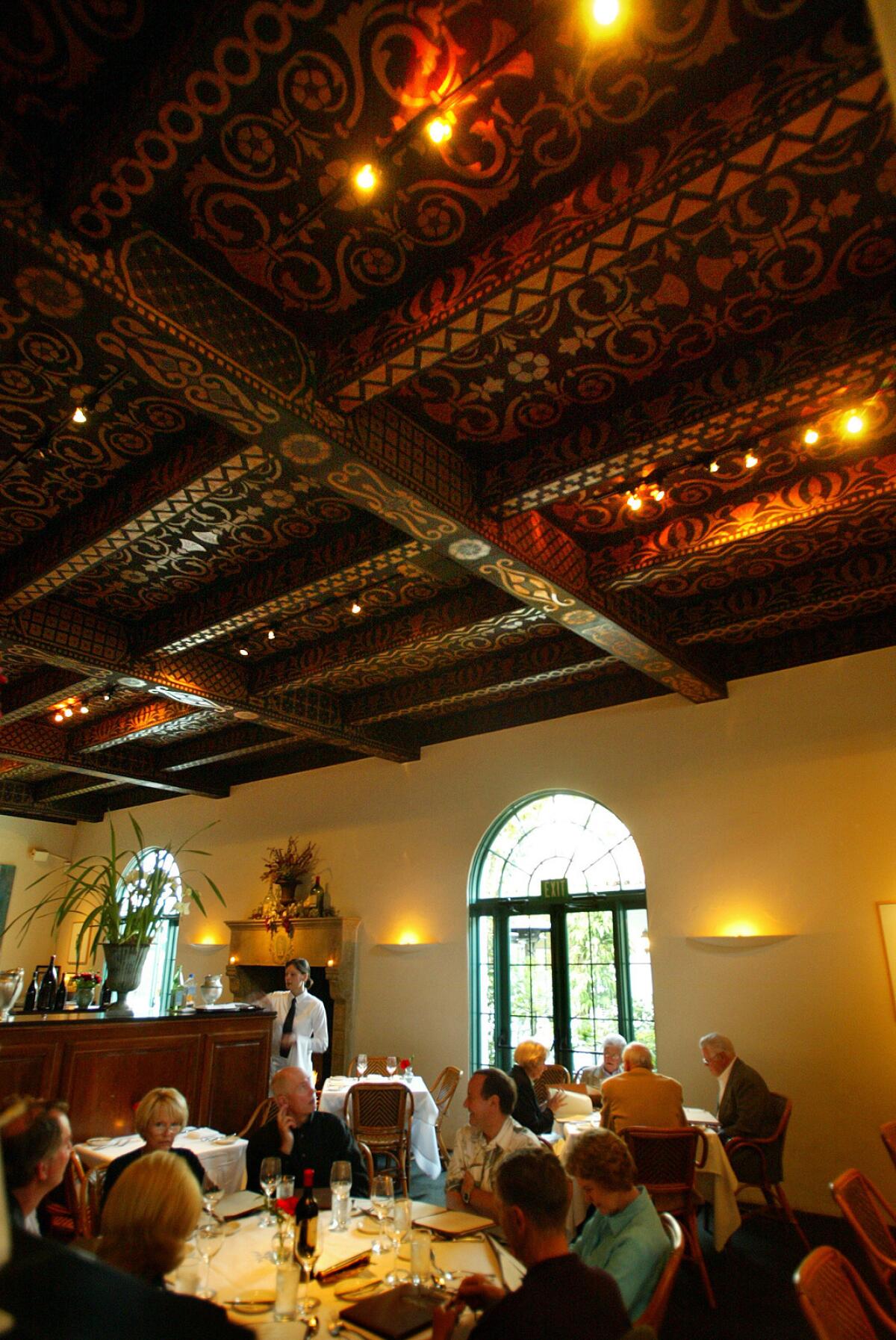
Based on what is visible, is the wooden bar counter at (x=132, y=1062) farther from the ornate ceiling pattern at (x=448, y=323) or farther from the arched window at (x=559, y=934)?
the arched window at (x=559, y=934)

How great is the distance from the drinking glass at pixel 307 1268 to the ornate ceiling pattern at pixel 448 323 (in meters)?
3.15

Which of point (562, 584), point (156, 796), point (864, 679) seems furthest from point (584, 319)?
point (156, 796)

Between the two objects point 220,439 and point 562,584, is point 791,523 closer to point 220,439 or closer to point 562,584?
point 562,584

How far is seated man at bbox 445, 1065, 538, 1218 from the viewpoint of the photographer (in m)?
3.57

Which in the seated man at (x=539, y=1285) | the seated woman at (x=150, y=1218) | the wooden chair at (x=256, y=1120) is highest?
the seated woman at (x=150, y=1218)

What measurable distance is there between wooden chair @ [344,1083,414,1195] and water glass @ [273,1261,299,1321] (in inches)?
166

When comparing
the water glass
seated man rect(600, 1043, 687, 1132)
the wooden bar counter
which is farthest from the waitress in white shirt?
the water glass

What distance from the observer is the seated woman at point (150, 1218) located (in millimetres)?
1727

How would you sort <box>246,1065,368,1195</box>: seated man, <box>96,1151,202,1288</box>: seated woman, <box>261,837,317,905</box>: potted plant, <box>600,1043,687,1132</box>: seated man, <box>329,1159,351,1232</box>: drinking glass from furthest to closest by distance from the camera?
<box>261,837,317,905</box>: potted plant, <box>600,1043,687,1132</box>: seated man, <box>246,1065,368,1195</box>: seated man, <box>329,1159,351,1232</box>: drinking glass, <box>96,1151,202,1288</box>: seated woman

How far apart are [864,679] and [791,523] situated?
88.2 inches

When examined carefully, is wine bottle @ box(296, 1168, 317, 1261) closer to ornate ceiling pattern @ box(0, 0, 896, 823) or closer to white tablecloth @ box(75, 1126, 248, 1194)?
white tablecloth @ box(75, 1126, 248, 1194)

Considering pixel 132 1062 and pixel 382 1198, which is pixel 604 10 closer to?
pixel 382 1198

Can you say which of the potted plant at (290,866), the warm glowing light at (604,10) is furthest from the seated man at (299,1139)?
the potted plant at (290,866)

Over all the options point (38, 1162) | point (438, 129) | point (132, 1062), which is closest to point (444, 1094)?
point (132, 1062)
